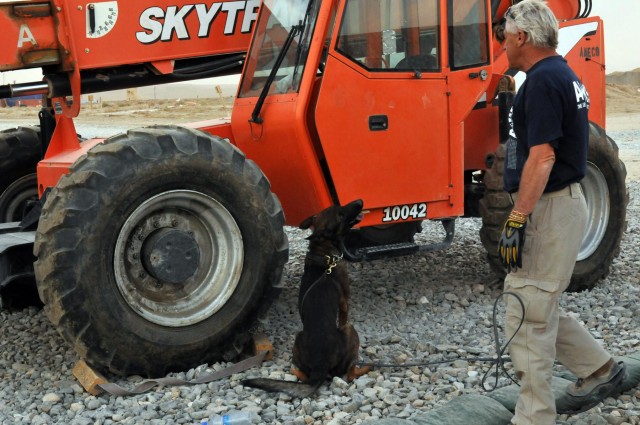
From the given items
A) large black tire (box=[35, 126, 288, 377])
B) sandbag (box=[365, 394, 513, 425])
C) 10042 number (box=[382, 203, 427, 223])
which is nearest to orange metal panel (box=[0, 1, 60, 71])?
large black tire (box=[35, 126, 288, 377])

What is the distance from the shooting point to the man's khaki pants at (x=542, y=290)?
4.14 meters

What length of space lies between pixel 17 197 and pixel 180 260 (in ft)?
9.88

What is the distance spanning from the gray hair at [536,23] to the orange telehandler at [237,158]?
1923mm

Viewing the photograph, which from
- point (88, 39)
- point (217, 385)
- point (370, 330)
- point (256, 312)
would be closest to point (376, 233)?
point (370, 330)

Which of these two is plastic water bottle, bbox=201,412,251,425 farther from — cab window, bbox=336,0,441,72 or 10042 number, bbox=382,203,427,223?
cab window, bbox=336,0,441,72

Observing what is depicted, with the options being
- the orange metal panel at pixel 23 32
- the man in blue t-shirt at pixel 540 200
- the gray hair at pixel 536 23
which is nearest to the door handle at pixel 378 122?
the man in blue t-shirt at pixel 540 200

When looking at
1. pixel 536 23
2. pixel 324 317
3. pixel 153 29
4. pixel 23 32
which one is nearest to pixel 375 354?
pixel 324 317

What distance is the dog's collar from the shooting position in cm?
513

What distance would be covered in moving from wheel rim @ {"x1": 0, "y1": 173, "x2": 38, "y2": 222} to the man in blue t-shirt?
16.1 feet

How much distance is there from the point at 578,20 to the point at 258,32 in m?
3.11

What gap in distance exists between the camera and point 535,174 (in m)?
3.99

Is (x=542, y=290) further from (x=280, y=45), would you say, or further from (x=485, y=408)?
(x=280, y=45)

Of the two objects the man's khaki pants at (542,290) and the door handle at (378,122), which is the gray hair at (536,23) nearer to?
the man's khaki pants at (542,290)

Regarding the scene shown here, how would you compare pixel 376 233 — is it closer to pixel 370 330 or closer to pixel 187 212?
pixel 370 330
